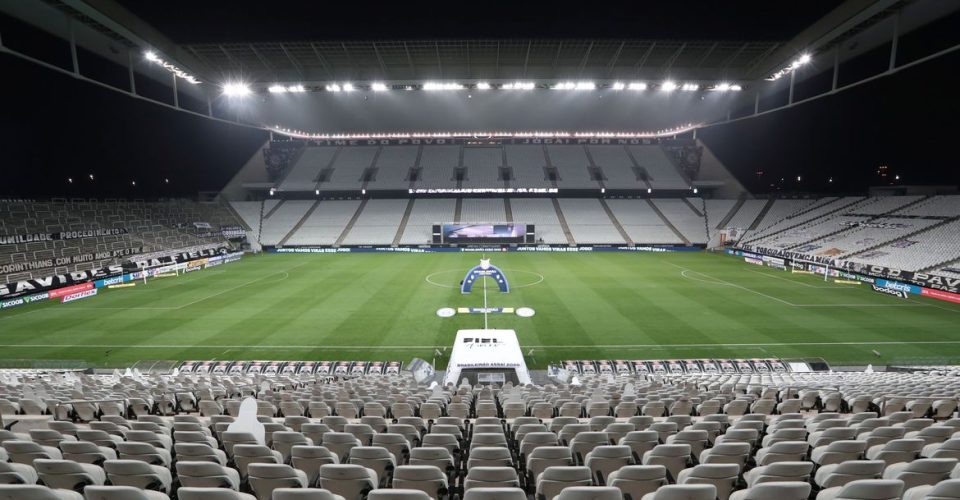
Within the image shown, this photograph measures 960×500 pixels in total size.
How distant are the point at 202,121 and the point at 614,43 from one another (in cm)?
4238

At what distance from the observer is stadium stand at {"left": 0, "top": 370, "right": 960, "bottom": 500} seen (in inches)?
160

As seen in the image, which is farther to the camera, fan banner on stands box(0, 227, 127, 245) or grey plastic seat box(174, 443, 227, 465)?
fan banner on stands box(0, 227, 127, 245)

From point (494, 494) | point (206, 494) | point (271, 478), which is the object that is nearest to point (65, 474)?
point (271, 478)

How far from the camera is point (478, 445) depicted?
5801 millimetres

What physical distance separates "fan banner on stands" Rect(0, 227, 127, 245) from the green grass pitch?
7158 millimetres

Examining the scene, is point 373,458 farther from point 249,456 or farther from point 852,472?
point 852,472

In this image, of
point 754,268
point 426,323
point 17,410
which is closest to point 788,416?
point 17,410

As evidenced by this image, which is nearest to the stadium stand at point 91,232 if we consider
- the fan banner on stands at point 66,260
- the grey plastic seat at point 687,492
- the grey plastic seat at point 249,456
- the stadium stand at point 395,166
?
the fan banner on stands at point 66,260

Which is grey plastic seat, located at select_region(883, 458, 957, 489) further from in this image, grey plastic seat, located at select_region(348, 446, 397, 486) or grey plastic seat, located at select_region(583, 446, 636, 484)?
grey plastic seat, located at select_region(348, 446, 397, 486)

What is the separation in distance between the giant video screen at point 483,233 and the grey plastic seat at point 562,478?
48.5 metres

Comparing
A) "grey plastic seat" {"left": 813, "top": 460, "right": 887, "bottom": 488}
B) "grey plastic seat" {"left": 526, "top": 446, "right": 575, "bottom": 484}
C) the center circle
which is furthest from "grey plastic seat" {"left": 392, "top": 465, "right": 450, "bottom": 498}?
the center circle

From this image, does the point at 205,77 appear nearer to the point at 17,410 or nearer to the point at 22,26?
the point at 22,26

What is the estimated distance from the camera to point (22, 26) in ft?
74.7

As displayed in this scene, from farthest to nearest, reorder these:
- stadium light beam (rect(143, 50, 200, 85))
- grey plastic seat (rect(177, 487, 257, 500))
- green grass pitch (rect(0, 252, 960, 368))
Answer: stadium light beam (rect(143, 50, 200, 85)) → green grass pitch (rect(0, 252, 960, 368)) → grey plastic seat (rect(177, 487, 257, 500))
